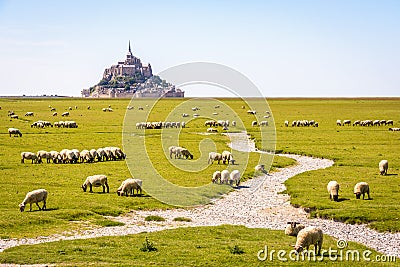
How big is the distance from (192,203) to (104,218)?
Result: 21.4 ft

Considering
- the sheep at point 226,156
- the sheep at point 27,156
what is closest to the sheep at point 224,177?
the sheep at point 226,156

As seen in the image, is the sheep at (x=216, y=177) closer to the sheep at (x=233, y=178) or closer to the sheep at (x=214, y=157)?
the sheep at (x=233, y=178)

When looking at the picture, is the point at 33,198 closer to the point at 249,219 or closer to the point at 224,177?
the point at 249,219

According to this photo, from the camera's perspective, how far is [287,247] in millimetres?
20094

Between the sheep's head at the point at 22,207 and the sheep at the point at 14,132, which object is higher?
the sheep at the point at 14,132

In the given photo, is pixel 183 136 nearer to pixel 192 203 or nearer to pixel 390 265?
pixel 192 203

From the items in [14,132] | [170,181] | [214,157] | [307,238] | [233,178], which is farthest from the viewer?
[14,132]

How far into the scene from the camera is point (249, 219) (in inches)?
1046

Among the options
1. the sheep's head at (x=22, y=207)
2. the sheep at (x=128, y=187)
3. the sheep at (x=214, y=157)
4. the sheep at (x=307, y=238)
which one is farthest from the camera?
the sheep at (x=214, y=157)

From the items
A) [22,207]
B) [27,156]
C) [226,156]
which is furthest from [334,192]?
[27,156]

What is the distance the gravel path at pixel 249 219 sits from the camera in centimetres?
2220

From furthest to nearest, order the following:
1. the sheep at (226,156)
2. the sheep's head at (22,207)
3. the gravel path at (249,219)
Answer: the sheep at (226,156) → the sheep's head at (22,207) → the gravel path at (249,219)

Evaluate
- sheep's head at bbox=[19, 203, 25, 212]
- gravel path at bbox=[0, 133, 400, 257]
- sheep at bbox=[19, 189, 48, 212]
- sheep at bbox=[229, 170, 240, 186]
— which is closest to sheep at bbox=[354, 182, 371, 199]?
gravel path at bbox=[0, 133, 400, 257]

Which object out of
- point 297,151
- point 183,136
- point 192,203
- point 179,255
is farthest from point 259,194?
point 183,136
